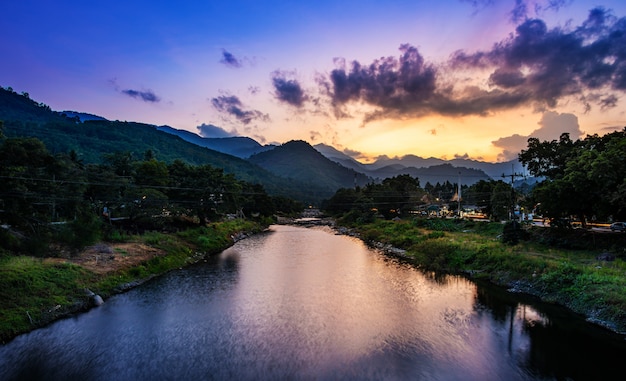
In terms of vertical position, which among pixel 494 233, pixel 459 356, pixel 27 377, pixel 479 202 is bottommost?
pixel 27 377

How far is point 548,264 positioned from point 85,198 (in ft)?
153

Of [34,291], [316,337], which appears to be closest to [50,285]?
[34,291]

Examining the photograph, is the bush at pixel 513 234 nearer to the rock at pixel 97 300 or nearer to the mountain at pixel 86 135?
the rock at pixel 97 300

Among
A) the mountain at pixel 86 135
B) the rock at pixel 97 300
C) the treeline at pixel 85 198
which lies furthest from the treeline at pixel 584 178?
the mountain at pixel 86 135

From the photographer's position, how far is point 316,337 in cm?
1870

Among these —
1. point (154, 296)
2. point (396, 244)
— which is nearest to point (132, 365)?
point (154, 296)

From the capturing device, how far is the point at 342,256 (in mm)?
43219

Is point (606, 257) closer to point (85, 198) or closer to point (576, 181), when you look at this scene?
point (576, 181)

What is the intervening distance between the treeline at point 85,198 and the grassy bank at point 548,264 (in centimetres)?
3153

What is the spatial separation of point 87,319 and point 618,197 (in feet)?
114

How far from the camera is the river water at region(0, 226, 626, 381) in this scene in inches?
594

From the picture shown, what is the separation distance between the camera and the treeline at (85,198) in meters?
25.4

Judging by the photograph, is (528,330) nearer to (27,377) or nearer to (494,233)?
(27,377)

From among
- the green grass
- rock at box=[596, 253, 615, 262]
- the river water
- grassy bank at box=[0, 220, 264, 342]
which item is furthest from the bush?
the green grass
